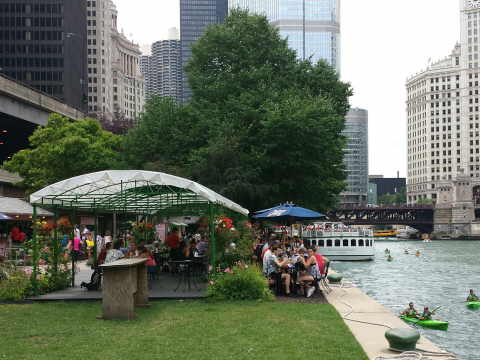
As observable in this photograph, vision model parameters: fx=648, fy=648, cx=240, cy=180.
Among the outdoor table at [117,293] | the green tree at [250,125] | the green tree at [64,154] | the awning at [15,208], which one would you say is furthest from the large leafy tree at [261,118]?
the outdoor table at [117,293]

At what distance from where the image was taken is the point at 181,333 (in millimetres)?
12695

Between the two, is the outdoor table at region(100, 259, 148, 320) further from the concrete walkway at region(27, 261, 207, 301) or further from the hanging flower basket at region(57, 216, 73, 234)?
the hanging flower basket at region(57, 216, 73, 234)

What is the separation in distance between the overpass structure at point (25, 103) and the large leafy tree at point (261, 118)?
616 inches

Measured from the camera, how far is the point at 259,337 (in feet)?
40.3

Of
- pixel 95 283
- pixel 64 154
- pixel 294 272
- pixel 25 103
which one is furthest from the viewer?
pixel 25 103

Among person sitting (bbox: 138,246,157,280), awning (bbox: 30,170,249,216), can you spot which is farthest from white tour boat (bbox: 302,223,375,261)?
person sitting (bbox: 138,246,157,280)

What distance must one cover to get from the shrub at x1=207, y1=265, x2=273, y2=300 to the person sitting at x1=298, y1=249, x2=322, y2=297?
5.84ft

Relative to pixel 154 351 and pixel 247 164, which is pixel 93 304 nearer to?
pixel 154 351

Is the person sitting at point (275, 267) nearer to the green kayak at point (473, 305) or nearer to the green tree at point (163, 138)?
the green kayak at point (473, 305)

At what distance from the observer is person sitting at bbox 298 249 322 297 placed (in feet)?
63.7

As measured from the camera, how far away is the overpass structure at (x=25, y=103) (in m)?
50.9

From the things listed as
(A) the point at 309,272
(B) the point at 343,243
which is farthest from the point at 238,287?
(B) the point at 343,243

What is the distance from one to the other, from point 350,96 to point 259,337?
38.6 meters

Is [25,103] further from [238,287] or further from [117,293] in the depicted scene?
[117,293]
